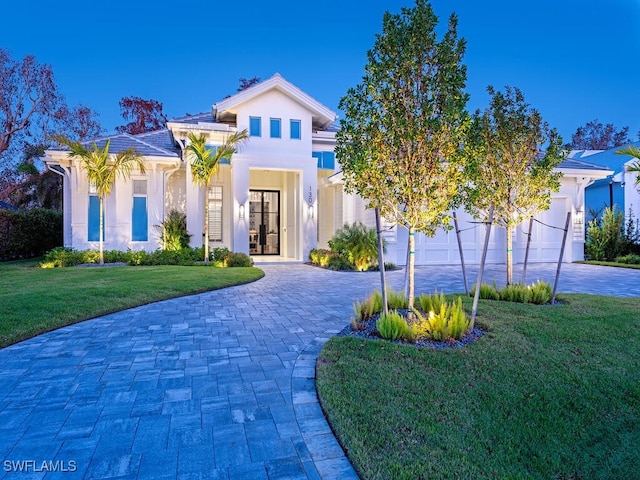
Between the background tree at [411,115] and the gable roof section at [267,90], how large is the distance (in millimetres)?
9810

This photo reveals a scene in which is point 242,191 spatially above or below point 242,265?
above

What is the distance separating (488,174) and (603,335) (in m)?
3.15

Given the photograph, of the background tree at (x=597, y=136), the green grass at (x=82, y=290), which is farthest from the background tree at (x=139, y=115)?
the background tree at (x=597, y=136)

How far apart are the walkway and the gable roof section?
9.40 meters

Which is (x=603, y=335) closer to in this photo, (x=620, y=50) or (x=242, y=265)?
(x=242, y=265)

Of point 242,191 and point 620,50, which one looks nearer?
point 242,191

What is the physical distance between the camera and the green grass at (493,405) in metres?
2.40

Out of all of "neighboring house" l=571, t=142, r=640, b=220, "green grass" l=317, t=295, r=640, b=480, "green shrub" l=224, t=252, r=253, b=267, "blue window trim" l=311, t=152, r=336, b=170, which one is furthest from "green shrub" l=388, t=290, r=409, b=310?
"neighboring house" l=571, t=142, r=640, b=220

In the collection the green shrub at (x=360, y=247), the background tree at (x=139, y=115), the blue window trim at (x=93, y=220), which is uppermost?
the background tree at (x=139, y=115)

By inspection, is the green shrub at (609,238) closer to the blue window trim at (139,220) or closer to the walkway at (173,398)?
the walkway at (173,398)

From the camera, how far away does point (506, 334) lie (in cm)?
471

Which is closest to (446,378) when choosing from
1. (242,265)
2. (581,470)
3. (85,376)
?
(581,470)

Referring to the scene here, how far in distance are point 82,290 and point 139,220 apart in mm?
6560

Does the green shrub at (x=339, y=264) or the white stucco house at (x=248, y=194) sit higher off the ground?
the white stucco house at (x=248, y=194)
